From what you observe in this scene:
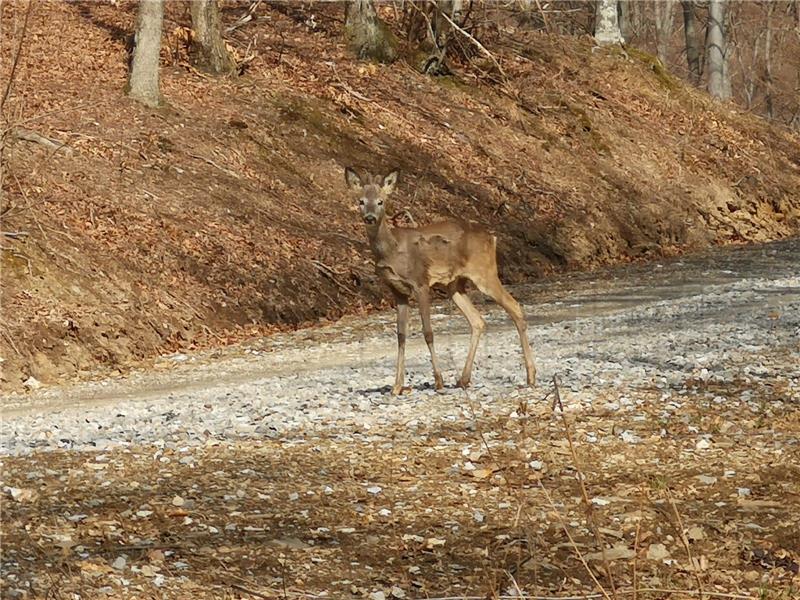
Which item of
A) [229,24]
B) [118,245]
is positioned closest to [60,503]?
[118,245]

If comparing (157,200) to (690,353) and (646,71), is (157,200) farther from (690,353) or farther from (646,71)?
(646,71)

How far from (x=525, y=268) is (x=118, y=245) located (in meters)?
8.54

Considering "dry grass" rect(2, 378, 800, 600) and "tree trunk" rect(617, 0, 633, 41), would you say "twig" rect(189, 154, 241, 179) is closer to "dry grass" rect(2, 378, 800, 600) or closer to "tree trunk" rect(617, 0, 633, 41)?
"dry grass" rect(2, 378, 800, 600)

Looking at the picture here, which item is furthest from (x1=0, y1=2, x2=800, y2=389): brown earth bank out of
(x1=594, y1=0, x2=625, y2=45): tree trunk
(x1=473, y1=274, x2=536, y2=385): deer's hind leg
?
(x1=473, y1=274, x2=536, y2=385): deer's hind leg

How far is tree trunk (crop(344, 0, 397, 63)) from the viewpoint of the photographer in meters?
31.4

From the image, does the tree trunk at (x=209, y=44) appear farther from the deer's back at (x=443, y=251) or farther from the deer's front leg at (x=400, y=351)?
the deer's front leg at (x=400, y=351)

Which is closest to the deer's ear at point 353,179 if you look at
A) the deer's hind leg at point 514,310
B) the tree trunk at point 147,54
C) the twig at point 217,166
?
the deer's hind leg at point 514,310

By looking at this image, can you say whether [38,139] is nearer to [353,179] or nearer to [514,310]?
[353,179]

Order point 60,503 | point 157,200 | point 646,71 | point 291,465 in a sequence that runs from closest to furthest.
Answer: point 60,503 → point 291,465 → point 157,200 → point 646,71

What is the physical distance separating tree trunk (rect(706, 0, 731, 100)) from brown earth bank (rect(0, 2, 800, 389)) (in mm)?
4401

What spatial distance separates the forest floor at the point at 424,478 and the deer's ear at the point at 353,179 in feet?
6.54

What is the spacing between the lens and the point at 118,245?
768 inches

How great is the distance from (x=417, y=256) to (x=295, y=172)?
12534 millimetres

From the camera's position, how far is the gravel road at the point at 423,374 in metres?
11.7
